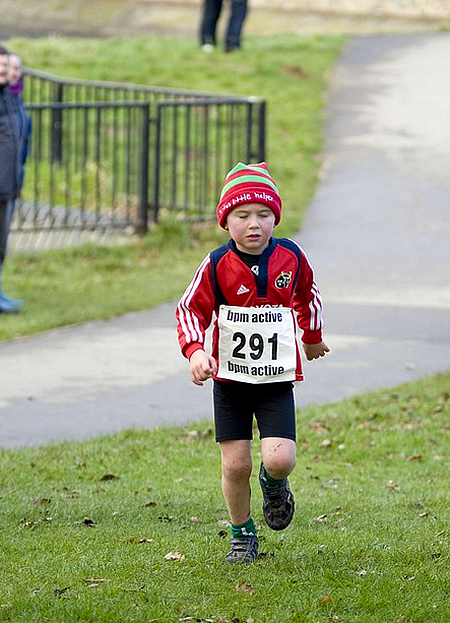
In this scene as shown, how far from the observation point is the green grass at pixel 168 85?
40.5 ft

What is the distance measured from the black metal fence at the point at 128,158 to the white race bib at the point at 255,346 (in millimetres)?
8672

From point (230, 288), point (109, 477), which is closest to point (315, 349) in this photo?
point (230, 288)

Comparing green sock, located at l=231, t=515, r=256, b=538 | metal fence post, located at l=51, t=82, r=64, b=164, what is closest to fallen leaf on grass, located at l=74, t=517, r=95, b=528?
green sock, located at l=231, t=515, r=256, b=538

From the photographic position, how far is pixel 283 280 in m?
5.21

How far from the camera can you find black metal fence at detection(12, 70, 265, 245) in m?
15.1

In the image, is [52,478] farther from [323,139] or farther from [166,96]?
[323,139]

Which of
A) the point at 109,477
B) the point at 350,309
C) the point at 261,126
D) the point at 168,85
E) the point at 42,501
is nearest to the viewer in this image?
the point at 42,501

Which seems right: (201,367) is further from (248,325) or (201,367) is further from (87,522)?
(87,522)

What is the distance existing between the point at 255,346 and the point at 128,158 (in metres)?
10.3

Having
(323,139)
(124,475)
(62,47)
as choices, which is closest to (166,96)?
(323,139)

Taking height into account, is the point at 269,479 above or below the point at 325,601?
above

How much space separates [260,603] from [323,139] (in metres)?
14.9

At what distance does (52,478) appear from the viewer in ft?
23.0

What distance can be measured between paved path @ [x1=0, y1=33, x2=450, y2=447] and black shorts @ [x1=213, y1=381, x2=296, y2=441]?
2789mm
